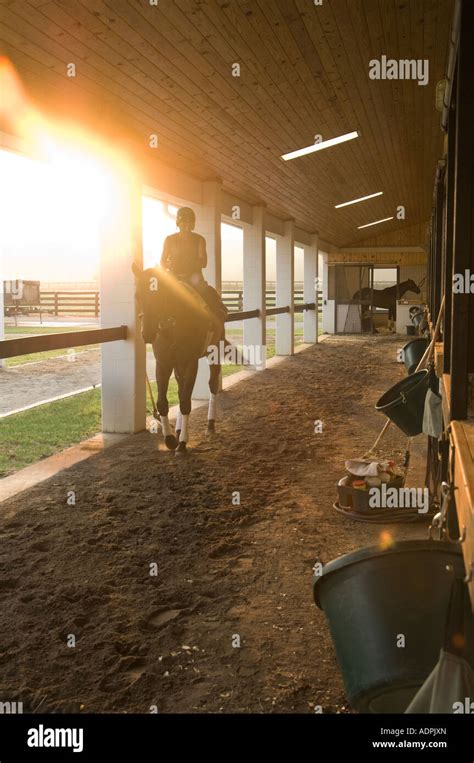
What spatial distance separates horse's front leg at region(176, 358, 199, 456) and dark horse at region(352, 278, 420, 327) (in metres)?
16.9

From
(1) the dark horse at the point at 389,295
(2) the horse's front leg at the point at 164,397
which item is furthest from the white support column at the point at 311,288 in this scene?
(2) the horse's front leg at the point at 164,397

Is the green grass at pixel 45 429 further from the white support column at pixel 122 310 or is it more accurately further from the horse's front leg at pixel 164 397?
the horse's front leg at pixel 164 397

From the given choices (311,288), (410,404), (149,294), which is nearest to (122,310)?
(149,294)

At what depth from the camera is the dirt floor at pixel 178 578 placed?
2783 millimetres

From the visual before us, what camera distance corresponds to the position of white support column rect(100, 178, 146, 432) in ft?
23.9

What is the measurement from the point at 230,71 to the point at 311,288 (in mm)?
13695

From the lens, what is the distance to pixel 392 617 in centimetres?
216

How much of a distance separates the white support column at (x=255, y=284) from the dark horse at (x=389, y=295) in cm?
1021

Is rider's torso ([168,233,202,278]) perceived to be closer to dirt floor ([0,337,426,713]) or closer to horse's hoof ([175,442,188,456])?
horse's hoof ([175,442,188,456])

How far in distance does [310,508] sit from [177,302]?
7.59 feet

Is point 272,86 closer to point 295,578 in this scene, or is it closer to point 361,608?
point 295,578
